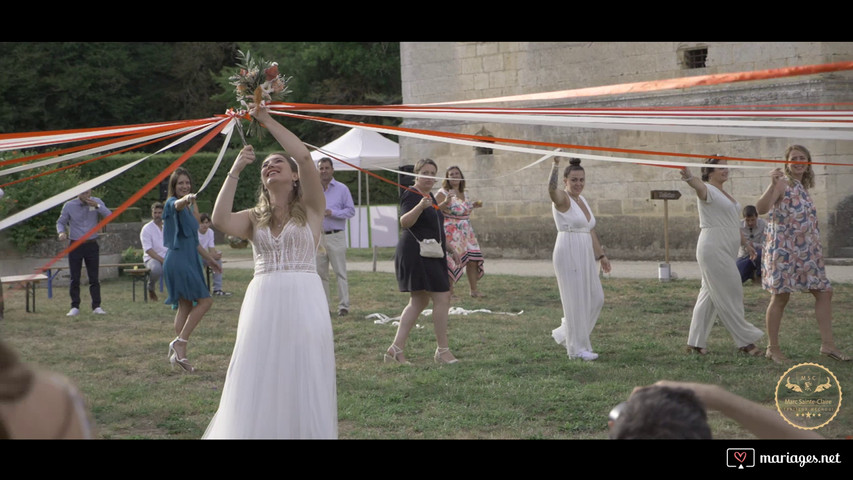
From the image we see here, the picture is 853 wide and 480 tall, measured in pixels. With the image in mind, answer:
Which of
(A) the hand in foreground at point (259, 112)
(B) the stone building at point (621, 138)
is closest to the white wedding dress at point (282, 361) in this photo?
(A) the hand in foreground at point (259, 112)

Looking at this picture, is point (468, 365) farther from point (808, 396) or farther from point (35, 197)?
point (35, 197)

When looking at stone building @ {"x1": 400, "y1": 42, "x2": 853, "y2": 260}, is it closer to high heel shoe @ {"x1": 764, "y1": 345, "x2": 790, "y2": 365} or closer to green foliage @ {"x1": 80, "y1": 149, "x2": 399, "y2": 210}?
high heel shoe @ {"x1": 764, "y1": 345, "x2": 790, "y2": 365}

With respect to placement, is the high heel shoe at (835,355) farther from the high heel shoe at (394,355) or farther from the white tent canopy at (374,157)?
the white tent canopy at (374,157)

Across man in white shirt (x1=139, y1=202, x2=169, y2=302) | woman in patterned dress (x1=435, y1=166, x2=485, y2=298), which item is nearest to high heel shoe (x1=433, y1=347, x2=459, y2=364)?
woman in patterned dress (x1=435, y1=166, x2=485, y2=298)

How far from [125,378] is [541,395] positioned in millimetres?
3736

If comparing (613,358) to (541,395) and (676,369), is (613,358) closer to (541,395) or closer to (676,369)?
(676,369)

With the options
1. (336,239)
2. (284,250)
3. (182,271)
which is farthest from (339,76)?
(284,250)

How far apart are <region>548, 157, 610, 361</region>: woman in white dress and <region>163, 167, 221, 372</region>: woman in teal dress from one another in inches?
128

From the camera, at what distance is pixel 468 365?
7.31 m

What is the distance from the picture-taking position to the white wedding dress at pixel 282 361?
170 inches

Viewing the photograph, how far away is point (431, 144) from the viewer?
17938mm

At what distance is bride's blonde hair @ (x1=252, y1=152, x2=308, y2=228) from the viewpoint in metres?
4.70
